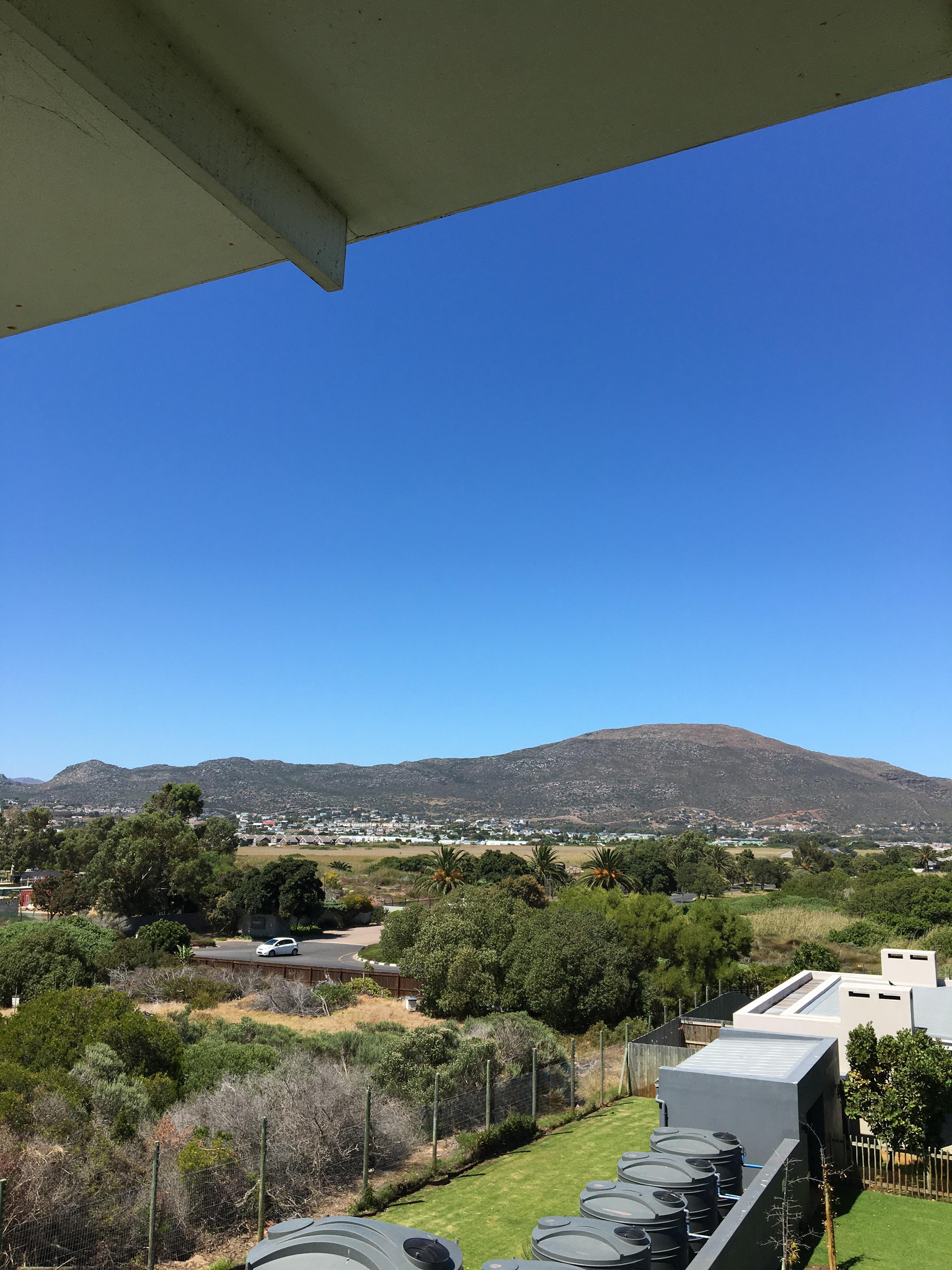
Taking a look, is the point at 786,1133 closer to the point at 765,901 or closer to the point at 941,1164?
the point at 941,1164

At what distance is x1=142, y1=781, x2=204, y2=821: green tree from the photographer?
58750mm

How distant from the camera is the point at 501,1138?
1362cm

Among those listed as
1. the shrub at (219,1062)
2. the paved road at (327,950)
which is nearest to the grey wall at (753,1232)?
the shrub at (219,1062)

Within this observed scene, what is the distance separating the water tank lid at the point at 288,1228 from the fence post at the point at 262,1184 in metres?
5.41

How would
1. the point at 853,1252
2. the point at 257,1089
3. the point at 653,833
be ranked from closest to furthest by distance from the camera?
the point at 853,1252 < the point at 257,1089 < the point at 653,833

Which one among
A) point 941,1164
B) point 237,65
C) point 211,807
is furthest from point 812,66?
point 211,807

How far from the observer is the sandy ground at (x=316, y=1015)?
2238 cm

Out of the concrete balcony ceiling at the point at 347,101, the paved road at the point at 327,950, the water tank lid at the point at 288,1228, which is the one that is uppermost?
the concrete balcony ceiling at the point at 347,101

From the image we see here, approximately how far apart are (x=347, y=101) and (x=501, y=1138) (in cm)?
1540

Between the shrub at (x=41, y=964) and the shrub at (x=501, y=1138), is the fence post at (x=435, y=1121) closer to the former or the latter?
the shrub at (x=501, y=1138)

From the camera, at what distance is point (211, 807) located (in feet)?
544

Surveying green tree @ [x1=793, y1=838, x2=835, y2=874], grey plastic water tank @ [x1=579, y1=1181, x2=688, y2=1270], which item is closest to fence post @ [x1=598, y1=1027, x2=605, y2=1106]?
grey plastic water tank @ [x1=579, y1=1181, x2=688, y2=1270]

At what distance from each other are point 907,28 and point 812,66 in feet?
0.53

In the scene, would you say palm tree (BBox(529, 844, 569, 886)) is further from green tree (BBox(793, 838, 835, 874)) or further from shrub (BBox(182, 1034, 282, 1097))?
green tree (BBox(793, 838, 835, 874))
